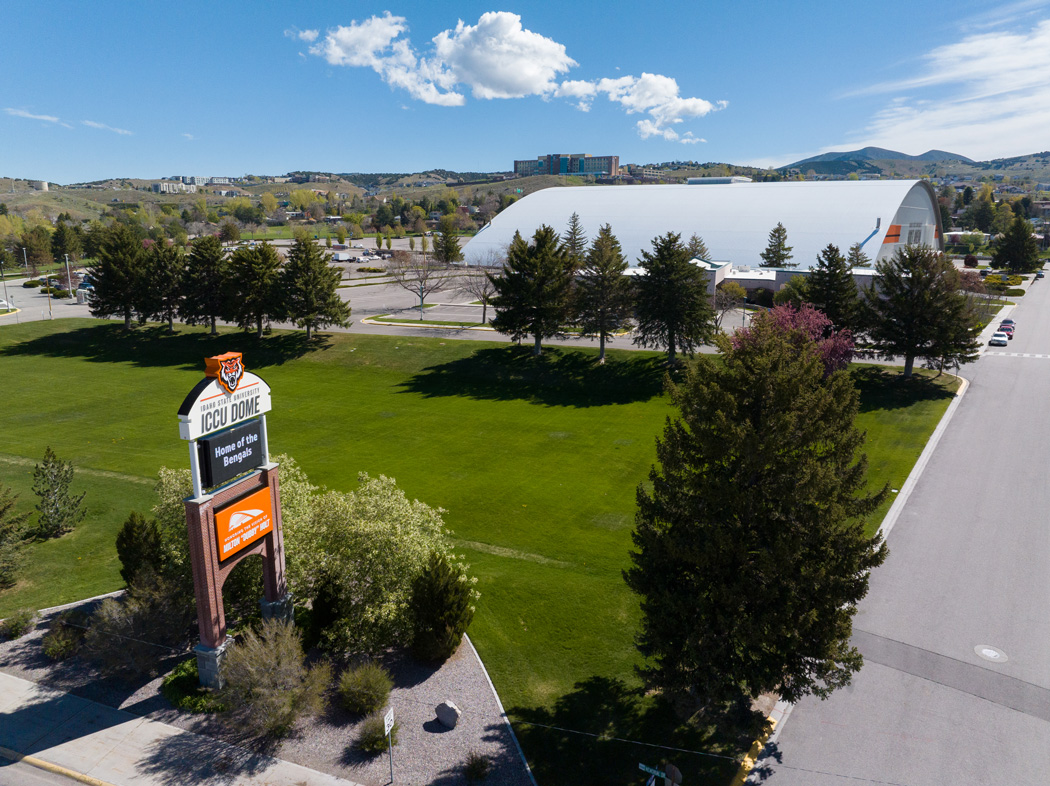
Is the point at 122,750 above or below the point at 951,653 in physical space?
above

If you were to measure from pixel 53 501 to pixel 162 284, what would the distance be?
44218 mm

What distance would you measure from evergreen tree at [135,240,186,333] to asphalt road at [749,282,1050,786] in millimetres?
64427

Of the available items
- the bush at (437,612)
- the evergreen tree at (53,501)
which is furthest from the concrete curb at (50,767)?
the evergreen tree at (53,501)

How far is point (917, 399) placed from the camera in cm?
4178

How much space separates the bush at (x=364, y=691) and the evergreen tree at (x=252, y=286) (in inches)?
1900

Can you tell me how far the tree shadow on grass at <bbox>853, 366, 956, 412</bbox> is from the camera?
4156 centimetres

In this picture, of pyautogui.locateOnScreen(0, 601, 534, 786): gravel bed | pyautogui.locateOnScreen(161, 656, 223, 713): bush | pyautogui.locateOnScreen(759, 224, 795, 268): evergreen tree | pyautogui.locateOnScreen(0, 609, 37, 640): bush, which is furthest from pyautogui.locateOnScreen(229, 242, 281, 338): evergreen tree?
pyautogui.locateOnScreen(759, 224, 795, 268): evergreen tree

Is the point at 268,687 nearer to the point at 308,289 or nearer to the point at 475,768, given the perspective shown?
the point at 475,768

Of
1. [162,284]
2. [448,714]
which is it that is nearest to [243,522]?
[448,714]

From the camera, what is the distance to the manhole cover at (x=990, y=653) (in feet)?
58.5

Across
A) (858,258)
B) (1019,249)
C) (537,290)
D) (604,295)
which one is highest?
(1019,249)

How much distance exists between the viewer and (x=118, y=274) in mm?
62562

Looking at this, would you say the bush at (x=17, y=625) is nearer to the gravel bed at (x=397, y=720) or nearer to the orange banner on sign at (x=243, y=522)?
the gravel bed at (x=397, y=720)

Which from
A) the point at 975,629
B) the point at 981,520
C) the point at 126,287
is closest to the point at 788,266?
the point at 981,520
